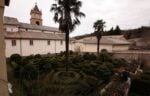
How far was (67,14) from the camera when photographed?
18703 mm

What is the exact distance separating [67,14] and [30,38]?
1571 centimetres

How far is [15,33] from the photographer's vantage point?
3020 cm

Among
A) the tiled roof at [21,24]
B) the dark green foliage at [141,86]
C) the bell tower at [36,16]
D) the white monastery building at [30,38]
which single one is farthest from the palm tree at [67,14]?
the bell tower at [36,16]

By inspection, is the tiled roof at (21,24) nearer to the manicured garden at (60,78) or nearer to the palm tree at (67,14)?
the manicured garden at (60,78)

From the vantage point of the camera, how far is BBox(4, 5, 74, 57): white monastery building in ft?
93.3

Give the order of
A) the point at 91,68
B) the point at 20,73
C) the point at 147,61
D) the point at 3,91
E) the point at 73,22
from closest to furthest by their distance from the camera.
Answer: the point at 3,91 → the point at 20,73 → the point at 73,22 → the point at 91,68 → the point at 147,61

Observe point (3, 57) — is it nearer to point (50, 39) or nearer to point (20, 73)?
point (20, 73)

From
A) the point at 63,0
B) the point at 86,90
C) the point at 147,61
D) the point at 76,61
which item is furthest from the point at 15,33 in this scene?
the point at 147,61

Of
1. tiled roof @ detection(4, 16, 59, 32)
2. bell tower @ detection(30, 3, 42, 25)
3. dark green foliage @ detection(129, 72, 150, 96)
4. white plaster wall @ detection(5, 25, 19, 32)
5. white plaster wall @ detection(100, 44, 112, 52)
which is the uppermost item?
bell tower @ detection(30, 3, 42, 25)

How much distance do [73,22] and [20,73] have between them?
8.74m

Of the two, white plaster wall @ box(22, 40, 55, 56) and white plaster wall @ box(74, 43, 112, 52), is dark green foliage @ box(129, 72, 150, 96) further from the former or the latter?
white plaster wall @ box(74, 43, 112, 52)

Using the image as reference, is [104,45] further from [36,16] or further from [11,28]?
[11,28]

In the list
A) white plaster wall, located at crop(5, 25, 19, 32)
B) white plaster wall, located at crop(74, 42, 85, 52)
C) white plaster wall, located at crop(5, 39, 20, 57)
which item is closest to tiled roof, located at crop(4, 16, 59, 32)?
white plaster wall, located at crop(5, 25, 19, 32)

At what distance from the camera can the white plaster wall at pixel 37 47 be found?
101 feet
